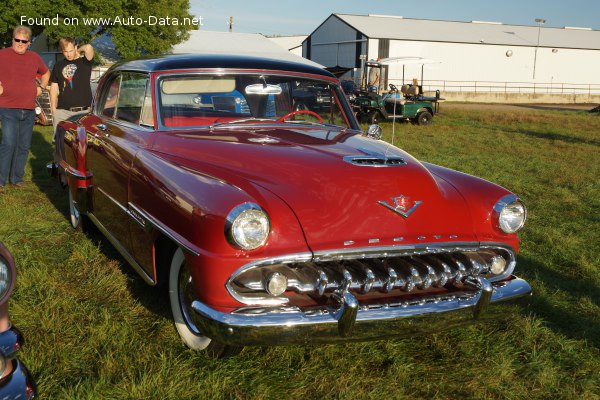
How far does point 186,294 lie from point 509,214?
1750 millimetres

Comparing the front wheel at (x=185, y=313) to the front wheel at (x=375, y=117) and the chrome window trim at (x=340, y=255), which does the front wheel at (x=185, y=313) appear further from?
the front wheel at (x=375, y=117)

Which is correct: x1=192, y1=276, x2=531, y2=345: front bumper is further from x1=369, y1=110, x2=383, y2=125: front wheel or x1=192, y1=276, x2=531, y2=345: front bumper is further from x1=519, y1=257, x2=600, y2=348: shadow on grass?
x1=369, y1=110, x2=383, y2=125: front wheel

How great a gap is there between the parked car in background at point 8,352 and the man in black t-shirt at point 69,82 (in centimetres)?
570

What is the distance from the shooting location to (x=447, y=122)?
18.2 m

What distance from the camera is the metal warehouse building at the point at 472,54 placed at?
40.7 m

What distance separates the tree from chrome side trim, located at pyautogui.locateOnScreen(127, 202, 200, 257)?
2180 cm

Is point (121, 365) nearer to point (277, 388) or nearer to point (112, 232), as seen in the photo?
point (277, 388)

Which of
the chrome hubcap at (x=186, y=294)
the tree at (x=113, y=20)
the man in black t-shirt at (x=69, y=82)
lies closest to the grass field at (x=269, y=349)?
the chrome hubcap at (x=186, y=294)

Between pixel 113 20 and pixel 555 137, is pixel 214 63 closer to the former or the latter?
pixel 555 137

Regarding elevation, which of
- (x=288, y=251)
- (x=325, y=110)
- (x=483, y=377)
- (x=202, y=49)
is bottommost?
(x=483, y=377)

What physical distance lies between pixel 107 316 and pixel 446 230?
1.90 m

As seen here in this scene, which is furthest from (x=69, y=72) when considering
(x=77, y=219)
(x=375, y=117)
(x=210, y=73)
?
(x=375, y=117)

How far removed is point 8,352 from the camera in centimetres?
192

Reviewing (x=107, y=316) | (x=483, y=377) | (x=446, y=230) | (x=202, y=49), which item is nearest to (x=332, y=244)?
(x=446, y=230)
